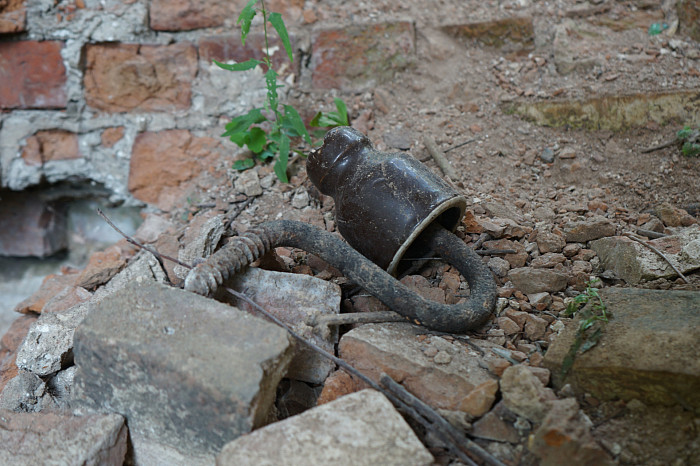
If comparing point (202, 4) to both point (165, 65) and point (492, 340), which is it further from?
point (492, 340)

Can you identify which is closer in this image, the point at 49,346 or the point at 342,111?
the point at 49,346

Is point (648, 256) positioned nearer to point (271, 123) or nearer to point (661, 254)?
point (661, 254)

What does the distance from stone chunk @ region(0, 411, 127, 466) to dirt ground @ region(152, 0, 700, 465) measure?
27.1 inches

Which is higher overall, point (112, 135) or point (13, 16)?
point (13, 16)

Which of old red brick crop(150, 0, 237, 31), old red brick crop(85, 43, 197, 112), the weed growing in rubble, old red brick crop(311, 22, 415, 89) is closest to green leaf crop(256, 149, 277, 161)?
the weed growing in rubble

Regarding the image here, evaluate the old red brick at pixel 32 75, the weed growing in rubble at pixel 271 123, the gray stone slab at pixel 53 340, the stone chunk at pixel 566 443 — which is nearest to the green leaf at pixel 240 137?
the weed growing in rubble at pixel 271 123

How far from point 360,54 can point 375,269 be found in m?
1.01

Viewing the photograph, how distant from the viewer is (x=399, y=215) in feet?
3.83

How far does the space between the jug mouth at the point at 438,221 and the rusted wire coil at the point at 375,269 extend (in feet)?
0.19

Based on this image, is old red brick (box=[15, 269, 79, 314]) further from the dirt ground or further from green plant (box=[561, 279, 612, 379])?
green plant (box=[561, 279, 612, 379])

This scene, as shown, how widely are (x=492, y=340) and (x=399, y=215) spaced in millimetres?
335

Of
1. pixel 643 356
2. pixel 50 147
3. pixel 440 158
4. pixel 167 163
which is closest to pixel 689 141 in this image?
pixel 440 158

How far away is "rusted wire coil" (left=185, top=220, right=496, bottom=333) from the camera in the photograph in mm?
1073

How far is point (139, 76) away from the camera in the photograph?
1.91 meters
